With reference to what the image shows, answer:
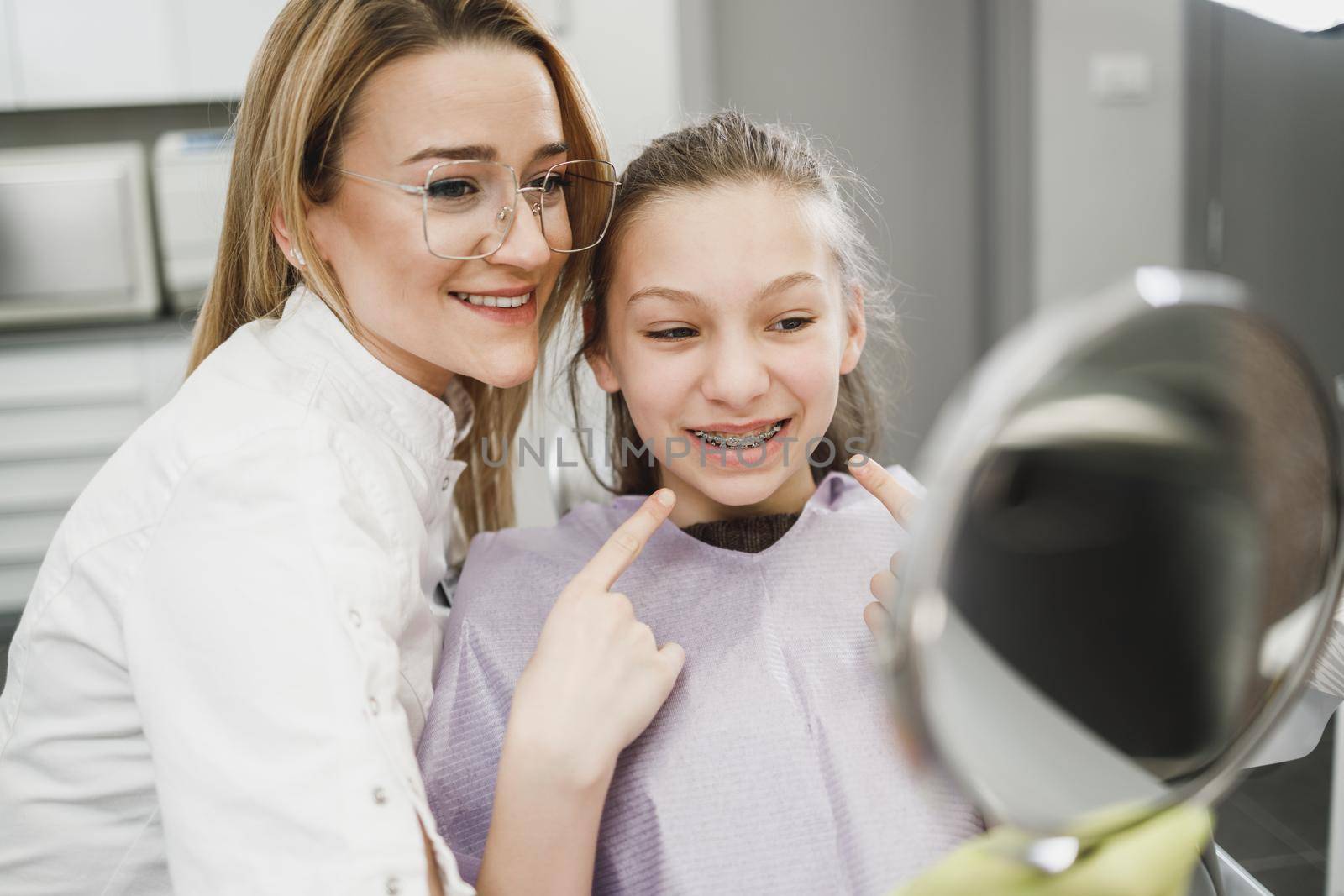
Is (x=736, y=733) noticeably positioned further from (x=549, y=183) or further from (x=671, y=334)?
(x=549, y=183)

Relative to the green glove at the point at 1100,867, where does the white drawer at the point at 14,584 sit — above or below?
below

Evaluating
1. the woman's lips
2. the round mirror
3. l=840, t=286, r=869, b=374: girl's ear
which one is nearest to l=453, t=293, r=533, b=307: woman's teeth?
the woman's lips

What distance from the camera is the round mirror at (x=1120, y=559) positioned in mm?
383

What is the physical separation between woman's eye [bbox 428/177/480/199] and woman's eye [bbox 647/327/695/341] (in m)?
0.20

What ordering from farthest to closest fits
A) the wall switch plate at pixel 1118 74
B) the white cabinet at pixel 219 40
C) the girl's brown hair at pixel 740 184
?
the wall switch plate at pixel 1118 74, the white cabinet at pixel 219 40, the girl's brown hair at pixel 740 184

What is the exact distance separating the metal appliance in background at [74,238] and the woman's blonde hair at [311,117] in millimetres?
2145

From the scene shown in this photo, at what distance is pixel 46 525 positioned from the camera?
2988 mm

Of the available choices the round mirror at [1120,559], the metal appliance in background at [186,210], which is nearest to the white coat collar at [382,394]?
the round mirror at [1120,559]

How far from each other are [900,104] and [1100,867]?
3.40m

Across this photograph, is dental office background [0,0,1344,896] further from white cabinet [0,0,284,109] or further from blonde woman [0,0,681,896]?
blonde woman [0,0,681,896]

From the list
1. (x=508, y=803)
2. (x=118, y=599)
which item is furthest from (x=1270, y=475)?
(x=118, y=599)

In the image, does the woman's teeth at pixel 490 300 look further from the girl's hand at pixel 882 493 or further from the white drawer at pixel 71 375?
the white drawer at pixel 71 375

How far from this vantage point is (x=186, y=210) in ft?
9.86

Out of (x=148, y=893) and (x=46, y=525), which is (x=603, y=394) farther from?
(x=46, y=525)
